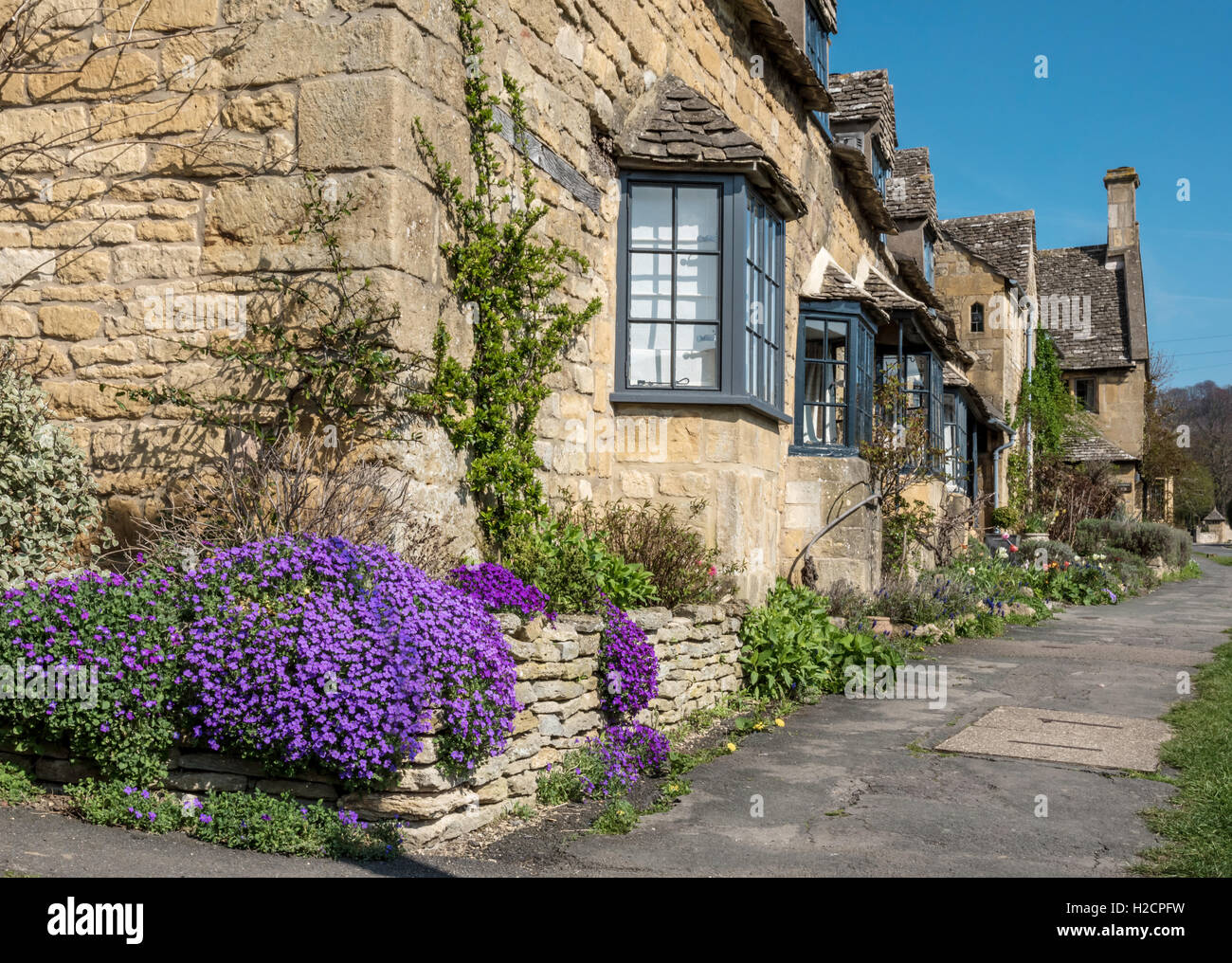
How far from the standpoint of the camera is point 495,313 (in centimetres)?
662

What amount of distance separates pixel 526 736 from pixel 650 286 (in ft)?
13.9

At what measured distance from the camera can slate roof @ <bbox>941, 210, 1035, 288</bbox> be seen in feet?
96.2

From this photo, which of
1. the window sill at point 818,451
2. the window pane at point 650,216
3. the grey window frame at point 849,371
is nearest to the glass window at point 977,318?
the grey window frame at point 849,371

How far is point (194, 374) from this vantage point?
19.8 ft

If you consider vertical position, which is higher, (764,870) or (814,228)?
(814,228)

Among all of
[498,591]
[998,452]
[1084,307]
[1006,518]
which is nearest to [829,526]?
[498,591]

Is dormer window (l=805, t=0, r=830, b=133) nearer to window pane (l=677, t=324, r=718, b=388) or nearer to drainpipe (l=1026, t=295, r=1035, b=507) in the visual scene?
window pane (l=677, t=324, r=718, b=388)

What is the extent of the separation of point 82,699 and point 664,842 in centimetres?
262

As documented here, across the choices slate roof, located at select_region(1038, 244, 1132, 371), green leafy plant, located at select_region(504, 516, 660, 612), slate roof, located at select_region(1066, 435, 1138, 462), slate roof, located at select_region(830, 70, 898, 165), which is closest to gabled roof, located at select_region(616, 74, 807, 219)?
green leafy plant, located at select_region(504, 516, 660, 612)

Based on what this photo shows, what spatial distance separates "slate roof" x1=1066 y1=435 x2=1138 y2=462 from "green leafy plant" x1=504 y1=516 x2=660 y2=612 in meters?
27.3

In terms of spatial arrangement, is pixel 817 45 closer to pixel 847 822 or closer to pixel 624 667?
pixel 624 667
